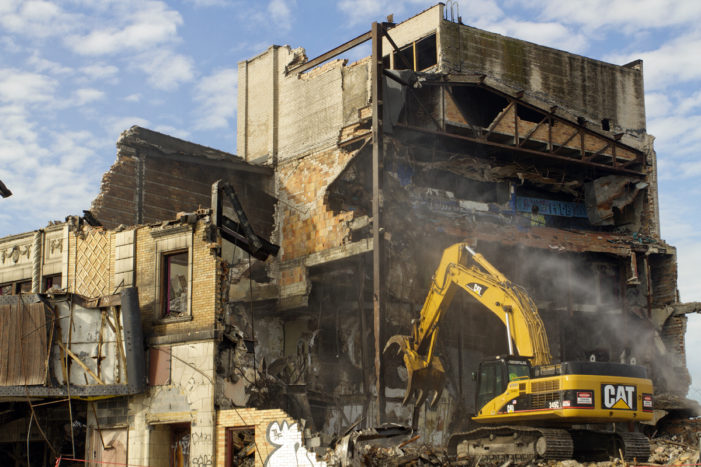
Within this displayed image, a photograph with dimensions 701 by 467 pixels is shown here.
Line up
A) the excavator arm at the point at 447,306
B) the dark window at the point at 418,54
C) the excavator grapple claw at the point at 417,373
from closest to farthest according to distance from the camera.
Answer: the excavator arm at the point at 447,306, the excavator grapple claw at the point at 417,373, the dark window at the point at 418,54

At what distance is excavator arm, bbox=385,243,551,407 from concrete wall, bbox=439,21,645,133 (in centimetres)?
871

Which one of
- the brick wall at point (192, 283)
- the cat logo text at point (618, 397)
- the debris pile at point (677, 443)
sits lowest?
the debris pile at point (677, 443)

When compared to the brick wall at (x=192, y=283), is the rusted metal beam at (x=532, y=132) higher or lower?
higher

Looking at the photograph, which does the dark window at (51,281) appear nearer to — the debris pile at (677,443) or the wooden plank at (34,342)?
the wooden plank at (34,342)

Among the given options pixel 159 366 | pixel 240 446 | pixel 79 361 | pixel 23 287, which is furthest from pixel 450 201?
pixel 79 361

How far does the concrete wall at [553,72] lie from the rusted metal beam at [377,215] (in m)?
4.49

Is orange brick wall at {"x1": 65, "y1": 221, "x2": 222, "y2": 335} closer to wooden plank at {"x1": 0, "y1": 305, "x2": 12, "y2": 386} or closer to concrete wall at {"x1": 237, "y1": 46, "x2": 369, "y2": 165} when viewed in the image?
wooden plank at {"x1": 0, "y1": 305, "x2": 12, "y2": 386}

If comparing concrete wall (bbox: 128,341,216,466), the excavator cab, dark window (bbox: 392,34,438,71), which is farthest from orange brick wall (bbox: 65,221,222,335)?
dark window (bbox: 392,34,438,71)

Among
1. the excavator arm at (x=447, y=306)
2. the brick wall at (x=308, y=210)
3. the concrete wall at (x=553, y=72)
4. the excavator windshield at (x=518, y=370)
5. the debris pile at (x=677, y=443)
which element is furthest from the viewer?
the concrete wall at (x=553, y=72)

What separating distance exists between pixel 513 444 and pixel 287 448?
511cm

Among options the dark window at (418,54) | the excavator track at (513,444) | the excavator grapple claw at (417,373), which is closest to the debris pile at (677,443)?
the excavator track at (513,444)

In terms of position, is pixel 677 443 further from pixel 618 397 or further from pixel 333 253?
pixel 333 253

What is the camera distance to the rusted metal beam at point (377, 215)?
21.6 meters

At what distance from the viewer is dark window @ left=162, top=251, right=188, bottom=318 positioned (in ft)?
61.8
